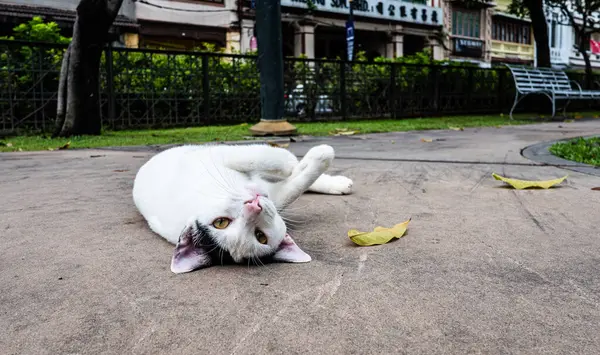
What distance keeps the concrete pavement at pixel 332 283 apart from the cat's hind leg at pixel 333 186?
57 mm

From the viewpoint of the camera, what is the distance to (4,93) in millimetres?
7172

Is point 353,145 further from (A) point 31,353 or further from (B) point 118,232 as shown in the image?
(A) point 31,353

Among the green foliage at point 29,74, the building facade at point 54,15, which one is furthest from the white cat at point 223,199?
the building facade at point 54,15

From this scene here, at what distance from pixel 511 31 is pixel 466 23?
5111 millimetres

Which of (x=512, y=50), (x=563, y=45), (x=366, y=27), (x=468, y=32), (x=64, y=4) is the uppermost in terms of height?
(x=563, y=45)

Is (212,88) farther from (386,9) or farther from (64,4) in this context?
(386,9)

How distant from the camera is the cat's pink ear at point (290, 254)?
5.76 feet

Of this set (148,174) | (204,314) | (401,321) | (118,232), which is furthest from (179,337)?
(148,174)

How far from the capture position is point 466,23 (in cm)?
3144

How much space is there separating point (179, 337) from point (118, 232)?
105 centimetres

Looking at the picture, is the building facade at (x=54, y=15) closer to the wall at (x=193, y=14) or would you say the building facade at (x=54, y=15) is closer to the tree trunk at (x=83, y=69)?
the wall at (x=193, y=14)

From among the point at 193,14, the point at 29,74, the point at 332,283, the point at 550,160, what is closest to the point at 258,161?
the point at 332,283

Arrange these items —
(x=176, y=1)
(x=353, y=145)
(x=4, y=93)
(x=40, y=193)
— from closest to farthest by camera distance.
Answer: (x=40, y=193)
(x=353, y=145)
(x=4, y=93)
(x=176, y=1)

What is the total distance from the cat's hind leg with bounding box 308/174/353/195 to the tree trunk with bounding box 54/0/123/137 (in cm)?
468
